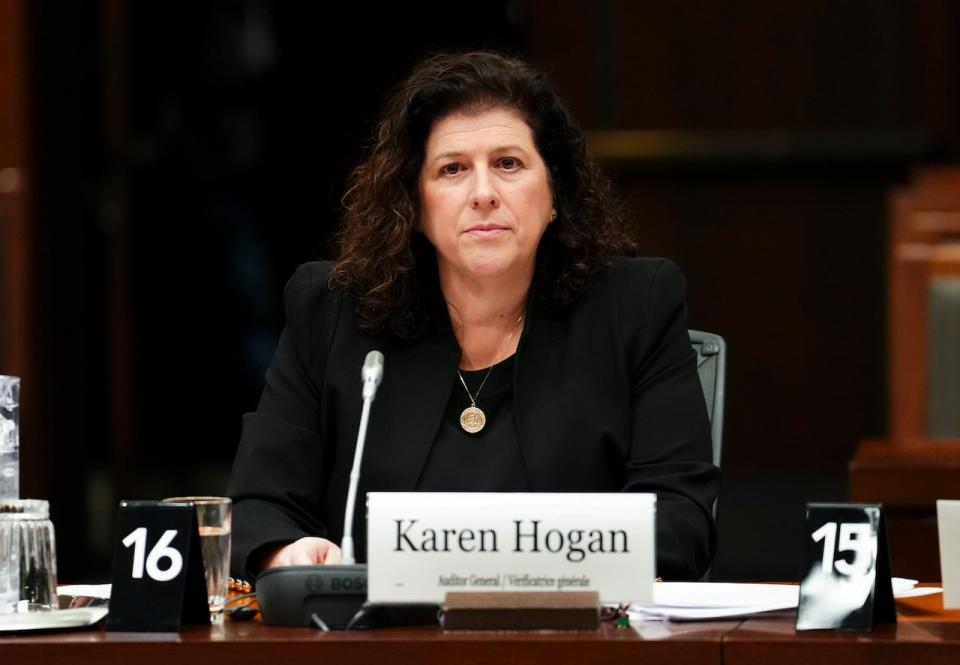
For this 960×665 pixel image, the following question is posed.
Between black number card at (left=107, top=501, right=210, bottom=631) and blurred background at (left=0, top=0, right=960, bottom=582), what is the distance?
3.04 m

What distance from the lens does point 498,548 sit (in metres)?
1.56

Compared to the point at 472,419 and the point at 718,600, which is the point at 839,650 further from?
the point at 472,419

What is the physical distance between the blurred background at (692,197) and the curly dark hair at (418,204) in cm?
212

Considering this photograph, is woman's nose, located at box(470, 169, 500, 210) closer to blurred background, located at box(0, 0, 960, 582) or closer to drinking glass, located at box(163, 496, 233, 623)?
drinking glass, located at box(163, 496, 233, 623)

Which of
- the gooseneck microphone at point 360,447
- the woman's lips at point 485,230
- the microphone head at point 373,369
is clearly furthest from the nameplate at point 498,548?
the woman's lips at point 485,230

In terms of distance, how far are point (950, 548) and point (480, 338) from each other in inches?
34.2

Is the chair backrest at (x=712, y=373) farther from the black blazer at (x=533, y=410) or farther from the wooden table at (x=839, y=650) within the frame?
the wooden table at (x=839, y=650)

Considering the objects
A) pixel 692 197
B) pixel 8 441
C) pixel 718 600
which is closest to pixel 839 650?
pixel 718 600

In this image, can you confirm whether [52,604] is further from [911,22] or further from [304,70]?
[304,70]

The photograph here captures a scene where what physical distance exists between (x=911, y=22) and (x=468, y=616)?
12.6 ft

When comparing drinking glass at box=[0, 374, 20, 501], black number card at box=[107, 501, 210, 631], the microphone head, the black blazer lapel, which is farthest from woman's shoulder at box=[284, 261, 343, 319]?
black number card at box=[107, 501, 210, 631]

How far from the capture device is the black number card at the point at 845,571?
1.58 metres

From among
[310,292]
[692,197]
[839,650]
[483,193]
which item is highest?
[692,197]

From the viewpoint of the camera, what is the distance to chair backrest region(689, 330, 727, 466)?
2.40 metres
